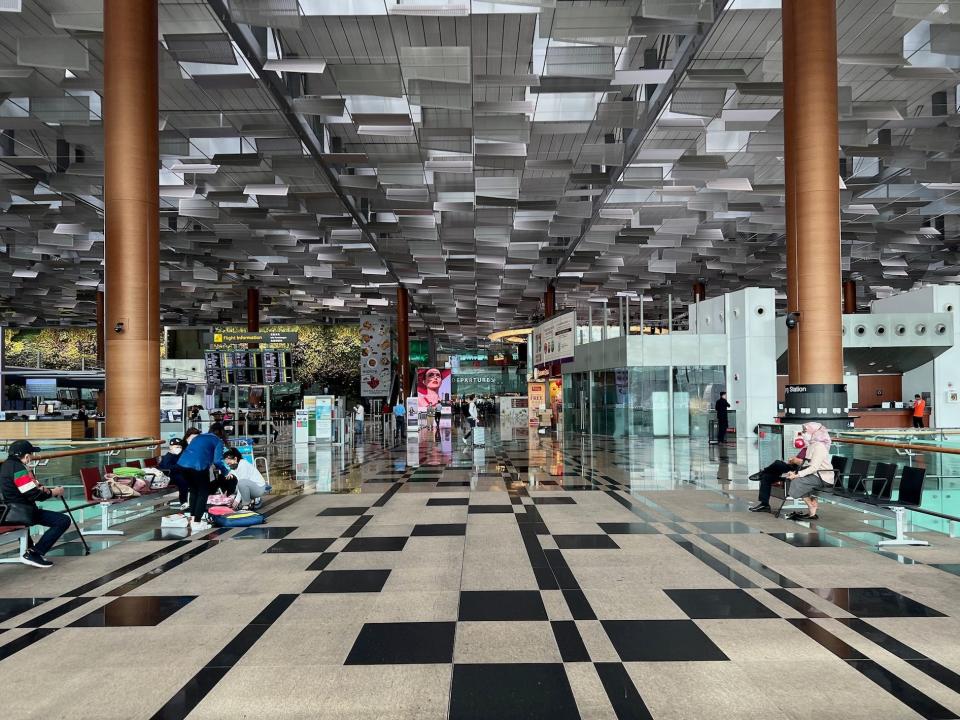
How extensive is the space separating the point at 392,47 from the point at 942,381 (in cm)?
2211

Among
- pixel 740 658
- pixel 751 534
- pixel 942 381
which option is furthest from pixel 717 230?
pixel 740 658

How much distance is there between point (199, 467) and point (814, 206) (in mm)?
8419

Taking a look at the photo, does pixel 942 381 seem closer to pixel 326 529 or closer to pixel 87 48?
pixel 326 529

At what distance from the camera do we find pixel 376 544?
21.4ft

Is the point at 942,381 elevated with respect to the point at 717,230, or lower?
lower

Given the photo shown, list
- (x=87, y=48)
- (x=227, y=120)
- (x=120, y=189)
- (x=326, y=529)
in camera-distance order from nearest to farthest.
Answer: (x=326, y=529) → (x=120, y=189) → (x=87, y=48) → (x=227, y=120)

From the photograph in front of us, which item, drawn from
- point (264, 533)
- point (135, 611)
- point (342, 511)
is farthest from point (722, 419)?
point (135, 611)

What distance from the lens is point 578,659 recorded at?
3543mm

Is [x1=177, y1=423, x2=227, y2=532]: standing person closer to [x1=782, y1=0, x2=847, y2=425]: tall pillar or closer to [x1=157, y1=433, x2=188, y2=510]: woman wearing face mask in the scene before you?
[x1=157, y1=433, x2=188, y2=510]: woman wearing face mask

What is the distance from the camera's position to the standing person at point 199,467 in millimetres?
7344

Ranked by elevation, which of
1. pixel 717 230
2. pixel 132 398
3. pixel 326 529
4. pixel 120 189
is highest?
pixel 717 230

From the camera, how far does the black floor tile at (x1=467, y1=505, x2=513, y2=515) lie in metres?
8.34

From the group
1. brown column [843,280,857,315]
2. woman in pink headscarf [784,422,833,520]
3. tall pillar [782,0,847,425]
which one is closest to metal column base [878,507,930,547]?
woman in pink headscarf [784,422,833,520]

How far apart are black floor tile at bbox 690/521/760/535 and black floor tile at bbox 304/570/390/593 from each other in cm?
347
